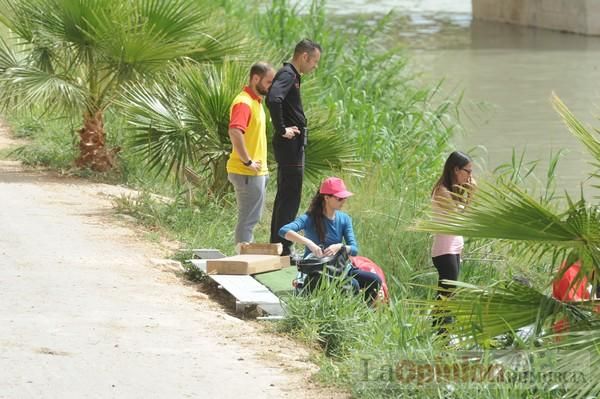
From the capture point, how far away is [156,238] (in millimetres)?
9984

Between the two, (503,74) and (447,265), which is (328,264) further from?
(503,74)

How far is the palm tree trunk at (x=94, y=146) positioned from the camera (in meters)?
12.4

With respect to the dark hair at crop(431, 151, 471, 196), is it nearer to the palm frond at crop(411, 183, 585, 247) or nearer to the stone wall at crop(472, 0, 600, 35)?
the palm frond at crop(411, 183, 585, 247)

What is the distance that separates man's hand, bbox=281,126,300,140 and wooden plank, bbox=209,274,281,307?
1149mm

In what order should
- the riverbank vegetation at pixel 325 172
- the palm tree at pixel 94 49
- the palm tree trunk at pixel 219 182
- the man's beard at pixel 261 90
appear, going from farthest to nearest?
1. the palm tree at pixel 94 49
2. the palm tree trunk at pixel 219 182
3. the man's beard at pixel 261 90
4. the riverbank vegetation at pixel 325 172

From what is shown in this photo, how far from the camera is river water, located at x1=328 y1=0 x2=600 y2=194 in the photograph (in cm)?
1828

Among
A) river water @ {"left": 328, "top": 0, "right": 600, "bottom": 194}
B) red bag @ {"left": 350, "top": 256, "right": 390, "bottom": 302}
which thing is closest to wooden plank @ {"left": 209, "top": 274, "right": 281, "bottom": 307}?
red bag @ {"left": 350, "top": 256, "right": 390, "bottom": 302}

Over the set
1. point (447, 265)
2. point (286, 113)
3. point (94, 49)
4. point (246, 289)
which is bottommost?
point (246, 289)

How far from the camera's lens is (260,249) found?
8977mm

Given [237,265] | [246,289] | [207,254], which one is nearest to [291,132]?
[207,254]

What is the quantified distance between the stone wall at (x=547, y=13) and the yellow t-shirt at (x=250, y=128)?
25.0 m

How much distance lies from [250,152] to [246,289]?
1.42m

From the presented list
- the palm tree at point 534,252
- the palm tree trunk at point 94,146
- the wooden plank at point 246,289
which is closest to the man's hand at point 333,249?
the wooden plank at point 246,289

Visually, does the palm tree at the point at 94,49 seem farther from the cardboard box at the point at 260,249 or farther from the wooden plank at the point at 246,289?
the wooden plank at the point at 246,289
